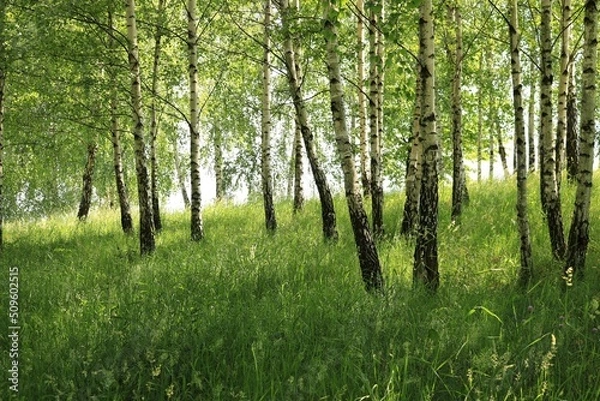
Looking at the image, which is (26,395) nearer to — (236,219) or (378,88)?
(378,88)

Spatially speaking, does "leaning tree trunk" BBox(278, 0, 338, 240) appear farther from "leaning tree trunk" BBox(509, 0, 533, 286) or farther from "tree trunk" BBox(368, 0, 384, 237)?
"leaning tree trunk" BBox(509, 0, 533, 286)

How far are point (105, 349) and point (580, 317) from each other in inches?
154

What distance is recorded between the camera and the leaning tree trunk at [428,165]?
514 cm

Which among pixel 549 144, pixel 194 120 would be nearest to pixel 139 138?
pixel 194 120

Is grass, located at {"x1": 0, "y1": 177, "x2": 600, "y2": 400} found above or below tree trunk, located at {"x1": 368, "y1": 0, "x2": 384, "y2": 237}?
below

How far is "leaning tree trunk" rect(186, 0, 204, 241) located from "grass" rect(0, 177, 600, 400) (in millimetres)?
3222

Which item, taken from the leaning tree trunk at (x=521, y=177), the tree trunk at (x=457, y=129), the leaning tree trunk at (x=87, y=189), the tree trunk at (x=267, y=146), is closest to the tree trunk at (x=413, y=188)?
the tree trunk at (x=457, y=129)

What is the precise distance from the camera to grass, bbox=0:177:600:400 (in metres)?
3.23

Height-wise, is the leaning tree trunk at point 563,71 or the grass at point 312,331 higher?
the leaning tree trunk at point 563,71

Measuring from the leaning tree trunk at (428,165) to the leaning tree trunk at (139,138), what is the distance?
18.0 feet

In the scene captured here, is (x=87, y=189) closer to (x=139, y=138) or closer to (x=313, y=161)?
(x=139, y=138)

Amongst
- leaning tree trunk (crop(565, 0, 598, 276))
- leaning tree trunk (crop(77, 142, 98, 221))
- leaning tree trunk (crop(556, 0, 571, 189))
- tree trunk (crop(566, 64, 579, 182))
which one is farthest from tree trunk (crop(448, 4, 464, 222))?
leaning tree trunk (crop(77, 142, 98, 221))

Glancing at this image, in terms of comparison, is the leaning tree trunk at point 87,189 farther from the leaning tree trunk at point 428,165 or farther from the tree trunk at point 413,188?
the leaning tree trunk at point 428,165

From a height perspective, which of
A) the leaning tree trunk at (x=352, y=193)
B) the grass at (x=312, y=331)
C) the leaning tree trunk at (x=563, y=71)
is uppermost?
the leaning tree trunk at (x=563, y=71)
